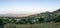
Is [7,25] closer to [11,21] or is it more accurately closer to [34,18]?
[11,21]

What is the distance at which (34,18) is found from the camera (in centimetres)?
373

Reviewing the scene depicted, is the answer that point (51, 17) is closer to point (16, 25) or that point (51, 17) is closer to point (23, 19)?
point (23, 19)

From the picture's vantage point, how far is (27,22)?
3.80 m

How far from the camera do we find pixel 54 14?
3.67 m

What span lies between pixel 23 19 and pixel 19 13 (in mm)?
253

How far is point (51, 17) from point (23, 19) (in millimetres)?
948

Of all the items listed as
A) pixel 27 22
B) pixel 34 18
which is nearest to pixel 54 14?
pixel 34 18

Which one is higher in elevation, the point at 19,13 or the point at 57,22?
the point at 19,13

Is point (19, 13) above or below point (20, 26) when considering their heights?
above

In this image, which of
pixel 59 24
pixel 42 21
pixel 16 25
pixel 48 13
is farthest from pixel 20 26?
pixel 59 24

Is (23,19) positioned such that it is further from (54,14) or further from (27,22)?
(54,14)

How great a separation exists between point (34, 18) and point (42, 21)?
29cm

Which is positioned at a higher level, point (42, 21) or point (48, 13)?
point (48, 13)

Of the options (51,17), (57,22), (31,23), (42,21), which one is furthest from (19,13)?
(57,22)
